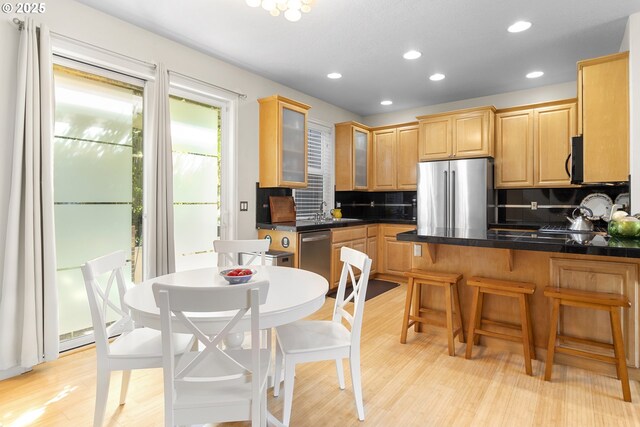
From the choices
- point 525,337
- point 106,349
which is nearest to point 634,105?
point 525,337

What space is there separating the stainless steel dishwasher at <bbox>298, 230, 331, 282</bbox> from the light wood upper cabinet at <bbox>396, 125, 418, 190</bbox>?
1.81m

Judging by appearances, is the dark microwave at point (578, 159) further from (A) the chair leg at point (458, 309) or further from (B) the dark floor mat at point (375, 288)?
(B) the dark floor mat at point (375, 288)

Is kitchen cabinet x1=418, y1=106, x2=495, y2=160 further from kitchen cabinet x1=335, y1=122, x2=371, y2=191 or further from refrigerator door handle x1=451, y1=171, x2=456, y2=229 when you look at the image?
kitchen cabinet x1=335, y1=122, x2=371, y2=191

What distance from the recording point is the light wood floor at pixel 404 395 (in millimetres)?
1854

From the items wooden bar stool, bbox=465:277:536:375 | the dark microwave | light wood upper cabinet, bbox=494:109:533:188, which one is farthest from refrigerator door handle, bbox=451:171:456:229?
wooden bar stool, bbox=465:277:536:375

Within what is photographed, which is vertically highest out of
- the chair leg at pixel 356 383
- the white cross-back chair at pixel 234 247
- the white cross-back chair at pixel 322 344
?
the white cross-back chair at pixel 234 247

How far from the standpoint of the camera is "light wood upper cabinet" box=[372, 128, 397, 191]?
550 cm

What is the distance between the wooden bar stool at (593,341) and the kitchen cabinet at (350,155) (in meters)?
3.38

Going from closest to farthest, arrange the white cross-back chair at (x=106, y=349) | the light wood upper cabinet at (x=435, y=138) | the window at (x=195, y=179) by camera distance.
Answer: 1. the white cross-back chair at (x=106, y=349)
2. the window at (x=195, y=179)
3. the light wood upper cabinet at (x=435, y=138)

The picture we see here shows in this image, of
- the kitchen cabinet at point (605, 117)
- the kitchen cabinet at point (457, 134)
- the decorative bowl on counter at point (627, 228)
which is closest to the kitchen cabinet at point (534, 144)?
the kitchen cabinet at point (457, 134)

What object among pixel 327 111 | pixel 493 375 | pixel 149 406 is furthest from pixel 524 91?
pixel 149 406

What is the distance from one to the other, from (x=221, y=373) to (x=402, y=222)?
405 centimetres

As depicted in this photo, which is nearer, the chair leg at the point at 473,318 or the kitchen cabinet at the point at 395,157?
the chair leg at the point at 473,318

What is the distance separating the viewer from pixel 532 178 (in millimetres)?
4301
